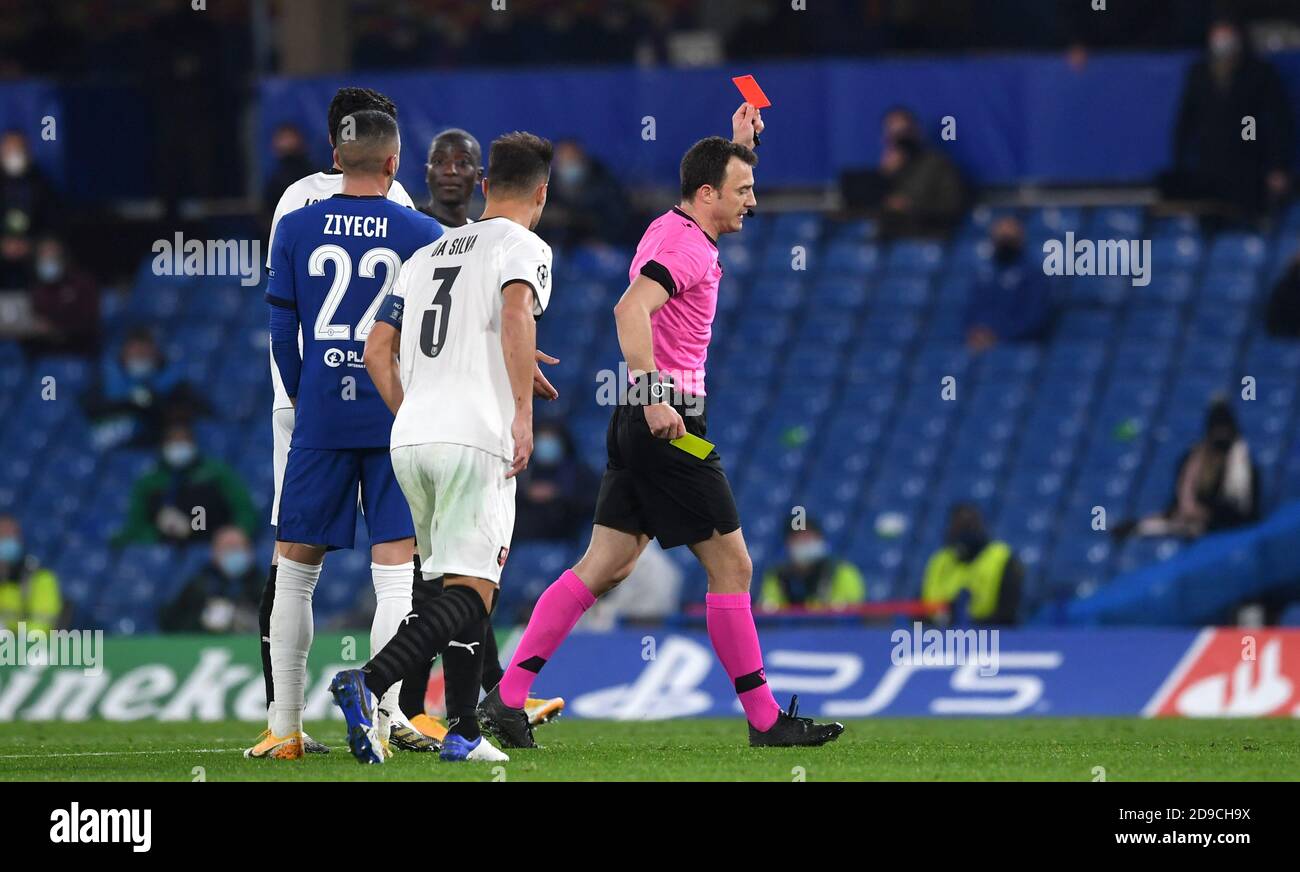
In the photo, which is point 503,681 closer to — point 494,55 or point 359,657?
point 359,657

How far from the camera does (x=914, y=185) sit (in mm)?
19391

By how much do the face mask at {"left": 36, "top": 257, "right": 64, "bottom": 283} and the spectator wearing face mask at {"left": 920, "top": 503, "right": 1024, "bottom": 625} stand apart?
29.8ft

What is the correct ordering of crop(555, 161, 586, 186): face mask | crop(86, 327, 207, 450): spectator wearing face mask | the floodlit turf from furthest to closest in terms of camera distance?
crop(555, 161, 586, 186): face mask
crop(86, 327, 207, 450): spectator wearing face mask
the floodlit turf

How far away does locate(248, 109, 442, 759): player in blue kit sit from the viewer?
7.96 metres

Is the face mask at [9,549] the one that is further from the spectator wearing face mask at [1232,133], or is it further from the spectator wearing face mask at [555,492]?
the spectator wearing face mask at [1232,133]

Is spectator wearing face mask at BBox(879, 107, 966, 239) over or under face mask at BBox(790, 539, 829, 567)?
over

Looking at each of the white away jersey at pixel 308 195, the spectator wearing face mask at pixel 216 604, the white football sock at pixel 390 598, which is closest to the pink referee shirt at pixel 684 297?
the white away jersey at pixel 308 195

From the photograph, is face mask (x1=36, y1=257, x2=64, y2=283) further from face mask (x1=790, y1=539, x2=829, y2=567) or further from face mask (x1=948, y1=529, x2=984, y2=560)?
face mask (x1=948, y1=529, x2=984, y2=560)

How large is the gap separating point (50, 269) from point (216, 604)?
5974 mm

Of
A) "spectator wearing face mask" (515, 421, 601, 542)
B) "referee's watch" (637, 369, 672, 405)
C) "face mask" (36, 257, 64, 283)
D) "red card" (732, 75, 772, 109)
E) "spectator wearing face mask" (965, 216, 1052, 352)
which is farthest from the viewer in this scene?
"face mask" (36, 257, 64, 283)

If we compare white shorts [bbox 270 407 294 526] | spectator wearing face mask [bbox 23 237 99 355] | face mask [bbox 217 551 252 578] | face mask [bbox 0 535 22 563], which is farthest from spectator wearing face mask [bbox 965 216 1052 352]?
white shorts [bbox 270 407 294 526]

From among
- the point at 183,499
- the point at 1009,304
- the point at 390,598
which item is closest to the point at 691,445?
the point at 390,598

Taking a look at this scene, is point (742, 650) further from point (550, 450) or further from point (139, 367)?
point (139, 367)
